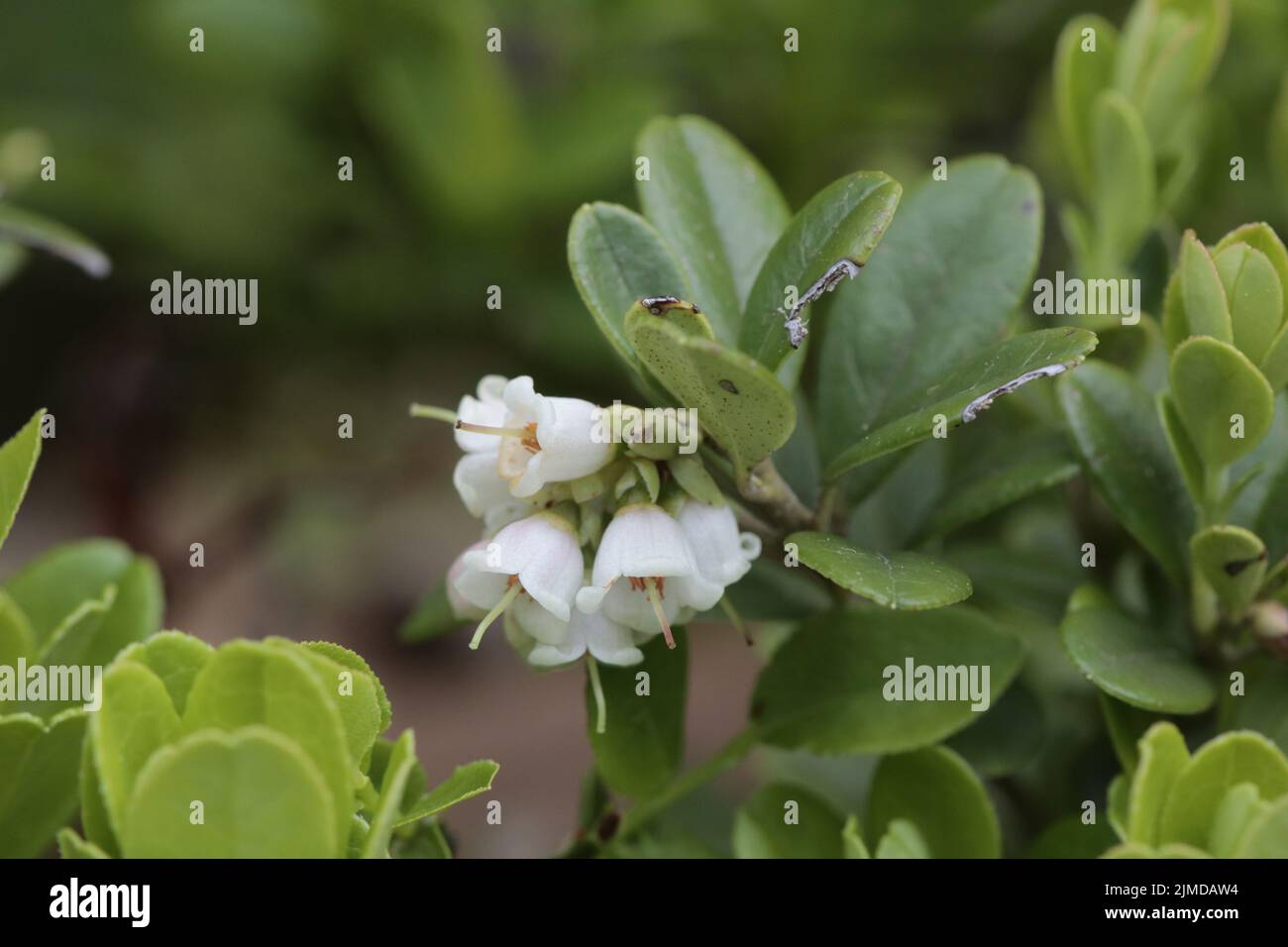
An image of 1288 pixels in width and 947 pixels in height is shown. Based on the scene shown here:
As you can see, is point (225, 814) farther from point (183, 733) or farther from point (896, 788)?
point (896, 788)

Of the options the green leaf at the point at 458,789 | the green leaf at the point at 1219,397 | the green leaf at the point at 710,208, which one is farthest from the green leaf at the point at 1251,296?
the green leaf at the point at 458,789

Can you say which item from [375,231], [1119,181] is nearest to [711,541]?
[1119,181]

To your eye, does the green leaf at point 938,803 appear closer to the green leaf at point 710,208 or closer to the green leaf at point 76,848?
the green leaf at point 710,208

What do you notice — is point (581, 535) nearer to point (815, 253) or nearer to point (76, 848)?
point (815, 253)
